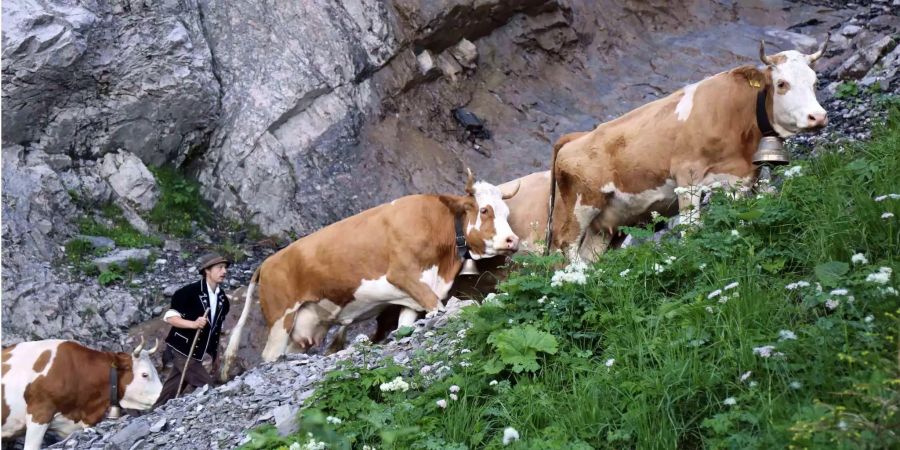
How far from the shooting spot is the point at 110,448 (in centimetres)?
808

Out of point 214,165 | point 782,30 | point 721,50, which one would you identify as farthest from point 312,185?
point 782,30

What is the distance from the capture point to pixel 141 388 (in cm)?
1147

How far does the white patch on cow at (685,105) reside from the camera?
31.8 feet

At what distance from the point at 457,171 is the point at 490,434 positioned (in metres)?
10.5

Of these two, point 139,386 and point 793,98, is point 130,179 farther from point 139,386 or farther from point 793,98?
point 793,98

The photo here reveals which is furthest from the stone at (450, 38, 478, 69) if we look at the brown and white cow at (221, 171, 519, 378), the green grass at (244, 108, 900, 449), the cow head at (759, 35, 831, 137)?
the green grass at (244, 108, 900, 449)

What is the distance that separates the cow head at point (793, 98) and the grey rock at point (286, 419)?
5.04 metres

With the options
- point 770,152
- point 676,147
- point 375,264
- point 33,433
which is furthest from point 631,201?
point 33,433

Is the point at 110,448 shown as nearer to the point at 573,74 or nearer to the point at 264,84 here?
the point at 264,84

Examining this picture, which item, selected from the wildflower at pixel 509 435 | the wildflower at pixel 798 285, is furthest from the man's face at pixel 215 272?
the wildflower at pixel 798 285

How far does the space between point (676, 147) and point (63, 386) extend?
667 centimetres

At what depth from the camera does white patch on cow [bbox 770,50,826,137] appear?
933 cm

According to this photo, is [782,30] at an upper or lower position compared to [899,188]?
lower

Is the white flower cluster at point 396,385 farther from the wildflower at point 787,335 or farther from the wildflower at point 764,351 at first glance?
the wildflower at point 787,335
